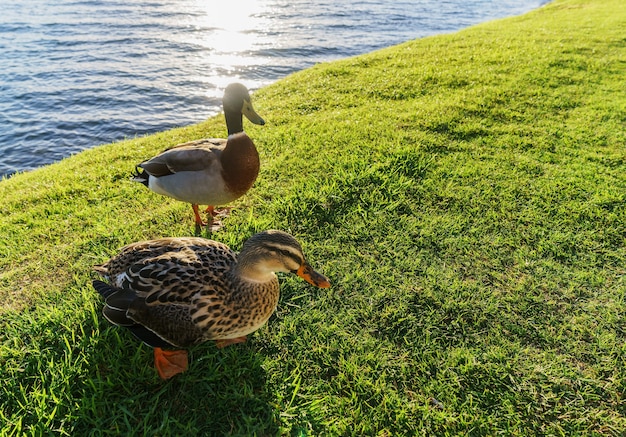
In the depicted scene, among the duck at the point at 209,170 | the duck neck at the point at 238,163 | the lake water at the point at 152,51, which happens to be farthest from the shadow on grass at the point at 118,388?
the lake water at the point at 152,51

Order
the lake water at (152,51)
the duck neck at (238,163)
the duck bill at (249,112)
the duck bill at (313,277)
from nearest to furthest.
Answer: the duck bill at (313,277), the duck neck at (238,163), the duck bill at (249,112), the lake water at (152,51)

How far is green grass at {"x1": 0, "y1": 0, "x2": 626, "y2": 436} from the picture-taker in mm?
2371

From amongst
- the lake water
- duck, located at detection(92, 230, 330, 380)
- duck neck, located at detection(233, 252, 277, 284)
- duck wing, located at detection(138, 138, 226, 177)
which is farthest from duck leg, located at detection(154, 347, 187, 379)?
the lake water

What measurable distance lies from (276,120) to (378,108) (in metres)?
1.59

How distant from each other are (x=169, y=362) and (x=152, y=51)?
1389 cm

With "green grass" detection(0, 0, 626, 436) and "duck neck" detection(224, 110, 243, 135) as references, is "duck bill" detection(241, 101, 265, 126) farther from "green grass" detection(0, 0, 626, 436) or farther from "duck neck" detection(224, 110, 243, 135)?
"green grass" detection(0, 0, 626, 436)

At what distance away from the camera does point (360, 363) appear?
8.73 ft

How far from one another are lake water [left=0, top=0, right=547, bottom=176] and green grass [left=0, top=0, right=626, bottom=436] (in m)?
3.24

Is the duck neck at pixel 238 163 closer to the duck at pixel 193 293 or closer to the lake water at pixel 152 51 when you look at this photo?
the duck at pixel 193 293

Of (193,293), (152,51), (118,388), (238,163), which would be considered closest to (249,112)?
(238,163)

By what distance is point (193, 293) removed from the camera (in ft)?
7.67

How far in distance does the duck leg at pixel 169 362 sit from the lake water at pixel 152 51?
6.37 metres

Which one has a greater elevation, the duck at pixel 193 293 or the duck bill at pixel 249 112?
the duck bill at pixel 249 112

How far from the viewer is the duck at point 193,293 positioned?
2.30m
